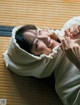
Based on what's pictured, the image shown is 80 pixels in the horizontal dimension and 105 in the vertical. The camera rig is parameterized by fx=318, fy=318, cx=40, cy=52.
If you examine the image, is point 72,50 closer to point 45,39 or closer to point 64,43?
point 64,43

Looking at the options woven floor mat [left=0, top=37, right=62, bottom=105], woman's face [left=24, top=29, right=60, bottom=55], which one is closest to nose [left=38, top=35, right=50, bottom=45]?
woman's face [left=24, top=29, right=60, bottom=55]

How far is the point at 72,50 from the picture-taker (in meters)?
1.42

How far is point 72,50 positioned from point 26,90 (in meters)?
0.38

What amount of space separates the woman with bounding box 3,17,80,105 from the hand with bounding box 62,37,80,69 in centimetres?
6

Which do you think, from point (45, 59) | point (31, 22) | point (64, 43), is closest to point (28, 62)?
point (45, 59)

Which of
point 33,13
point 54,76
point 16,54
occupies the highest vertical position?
point 33,13

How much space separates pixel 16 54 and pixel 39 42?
139mm

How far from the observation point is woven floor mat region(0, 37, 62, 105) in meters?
1.62

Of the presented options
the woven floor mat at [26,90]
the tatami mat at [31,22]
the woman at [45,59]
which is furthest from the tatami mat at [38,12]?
the woven floor mat at [26,90]

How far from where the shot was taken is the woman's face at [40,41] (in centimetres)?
153

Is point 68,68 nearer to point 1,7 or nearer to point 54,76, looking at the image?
point 54,76

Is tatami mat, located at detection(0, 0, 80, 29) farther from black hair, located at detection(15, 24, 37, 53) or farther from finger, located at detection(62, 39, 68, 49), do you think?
finger, located at detection(62, 39, 68, 49)

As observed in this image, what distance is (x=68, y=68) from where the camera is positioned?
1.58m

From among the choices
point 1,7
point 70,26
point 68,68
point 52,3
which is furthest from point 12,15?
point 68,68
